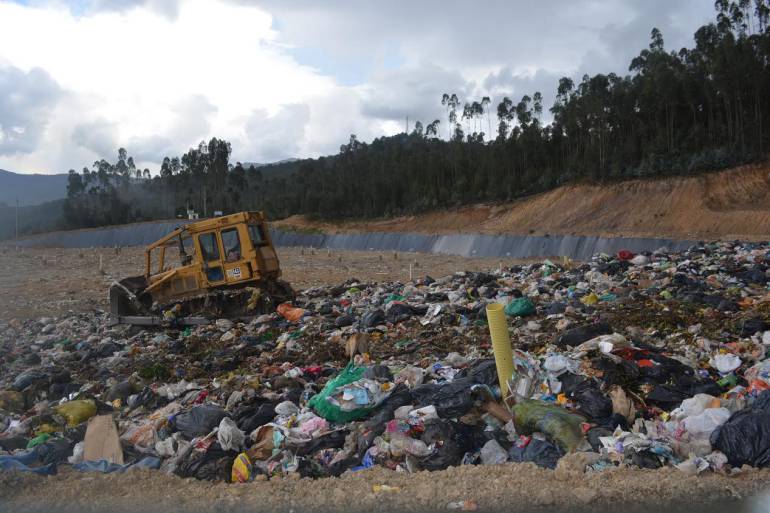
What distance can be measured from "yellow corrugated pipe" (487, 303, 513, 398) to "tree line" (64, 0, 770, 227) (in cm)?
3056

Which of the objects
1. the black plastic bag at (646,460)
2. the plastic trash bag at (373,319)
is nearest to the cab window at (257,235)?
the plastic trash bag at (373,319)

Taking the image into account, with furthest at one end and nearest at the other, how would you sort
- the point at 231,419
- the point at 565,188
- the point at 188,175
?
the point at 188,175, the point at 565,188, the point at 231,419

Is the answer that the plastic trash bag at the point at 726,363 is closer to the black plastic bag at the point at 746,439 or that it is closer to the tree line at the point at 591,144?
the black plastic bag at the point at 746,439

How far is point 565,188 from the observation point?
3666 cm

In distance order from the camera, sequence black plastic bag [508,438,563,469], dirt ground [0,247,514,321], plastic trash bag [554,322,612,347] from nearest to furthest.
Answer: black plastic bag [508,438,563,469], plastic trash bag [554,322,612,347], dirt ground [0,247,514,321]

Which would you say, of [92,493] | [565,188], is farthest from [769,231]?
[92,493]

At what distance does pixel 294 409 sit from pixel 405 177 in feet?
164

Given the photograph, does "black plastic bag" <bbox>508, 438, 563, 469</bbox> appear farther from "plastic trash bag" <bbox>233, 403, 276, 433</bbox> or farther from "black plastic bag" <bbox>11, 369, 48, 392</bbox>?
"black plastic bag" <bbox>11, 369, 48, 392</bbox>

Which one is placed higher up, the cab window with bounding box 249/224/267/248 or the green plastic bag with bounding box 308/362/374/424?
the cab window with bounding box 249/224/267/248

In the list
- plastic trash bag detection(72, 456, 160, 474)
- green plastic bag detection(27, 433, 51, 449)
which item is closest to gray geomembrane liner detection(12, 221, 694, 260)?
plastic trash bag detection(72, 456, 160, 474)

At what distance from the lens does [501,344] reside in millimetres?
4953

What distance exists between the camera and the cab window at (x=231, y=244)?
33.8 ft

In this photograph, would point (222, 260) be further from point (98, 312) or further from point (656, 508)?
point (656, 508)

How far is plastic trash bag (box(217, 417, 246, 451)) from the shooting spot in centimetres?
445
